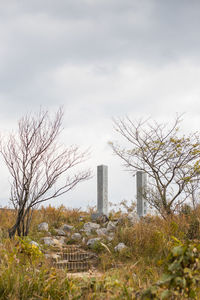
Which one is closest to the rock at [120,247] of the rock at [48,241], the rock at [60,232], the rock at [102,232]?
the rock at [102,232]

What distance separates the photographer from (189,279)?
7.75 feet

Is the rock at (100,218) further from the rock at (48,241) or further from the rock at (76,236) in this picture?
the rock at (48,241)

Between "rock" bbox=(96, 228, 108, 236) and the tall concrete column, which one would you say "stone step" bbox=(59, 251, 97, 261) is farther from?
the tall concrete column

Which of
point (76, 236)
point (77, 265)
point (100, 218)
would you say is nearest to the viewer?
point (77, 265)

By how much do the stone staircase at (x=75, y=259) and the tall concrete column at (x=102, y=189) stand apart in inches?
129

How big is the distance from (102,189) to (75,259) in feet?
13.4

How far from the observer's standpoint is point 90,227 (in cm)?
809

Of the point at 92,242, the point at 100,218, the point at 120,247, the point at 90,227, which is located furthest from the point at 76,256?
the point at 100,218

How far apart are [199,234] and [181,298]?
131 inches

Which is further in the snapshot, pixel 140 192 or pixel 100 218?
pixel 140 192

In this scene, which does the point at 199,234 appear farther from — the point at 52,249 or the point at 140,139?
the point at 140,139

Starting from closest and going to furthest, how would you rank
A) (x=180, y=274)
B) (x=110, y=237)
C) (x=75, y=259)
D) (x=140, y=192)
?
1. (x=180, y=274)
2. (x=75, y=259)
3. (x=110, y=237)
4. (x=140, y=192)

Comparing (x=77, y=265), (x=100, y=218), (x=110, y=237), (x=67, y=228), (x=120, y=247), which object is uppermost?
(x=100, y=218)

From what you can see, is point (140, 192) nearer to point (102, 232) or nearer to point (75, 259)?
point (102, 232)
